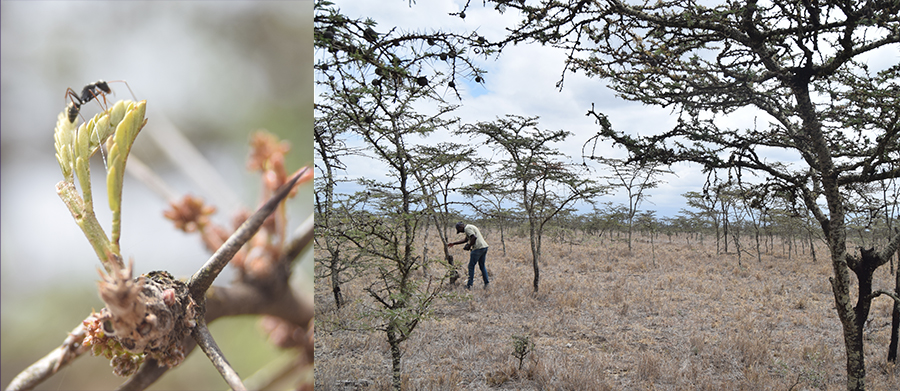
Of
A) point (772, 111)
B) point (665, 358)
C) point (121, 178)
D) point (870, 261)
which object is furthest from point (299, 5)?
point (665, 358)

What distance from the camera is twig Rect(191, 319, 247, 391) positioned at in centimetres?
33

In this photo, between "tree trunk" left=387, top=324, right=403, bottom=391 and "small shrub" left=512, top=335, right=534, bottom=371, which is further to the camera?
"small shrub" left=512, top=335, right=534, bottom=371

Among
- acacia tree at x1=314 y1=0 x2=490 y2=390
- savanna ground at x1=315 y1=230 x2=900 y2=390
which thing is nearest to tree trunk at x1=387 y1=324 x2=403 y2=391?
acacia tree at x1=314 y1=0 x2=490 y2=390

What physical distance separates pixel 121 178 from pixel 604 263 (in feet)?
16.8

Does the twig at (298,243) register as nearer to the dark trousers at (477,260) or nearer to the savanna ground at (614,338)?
the savanna ground at (614,338)

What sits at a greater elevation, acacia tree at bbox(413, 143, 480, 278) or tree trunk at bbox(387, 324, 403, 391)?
acacia tree at bbox(413, 143, 480, 278)

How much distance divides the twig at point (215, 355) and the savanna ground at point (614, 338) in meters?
1.56

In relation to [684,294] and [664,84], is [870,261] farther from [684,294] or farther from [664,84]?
[684,294]

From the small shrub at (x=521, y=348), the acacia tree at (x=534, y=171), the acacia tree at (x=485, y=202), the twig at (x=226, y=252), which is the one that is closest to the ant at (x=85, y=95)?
the twig at (x=226, y=252)

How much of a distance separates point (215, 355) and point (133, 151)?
0.58 feet

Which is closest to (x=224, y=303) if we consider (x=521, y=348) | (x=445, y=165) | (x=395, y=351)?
(x=395, y=351)

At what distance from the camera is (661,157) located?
A: 2.06 metres

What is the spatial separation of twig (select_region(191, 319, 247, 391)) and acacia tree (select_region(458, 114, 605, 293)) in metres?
3.22

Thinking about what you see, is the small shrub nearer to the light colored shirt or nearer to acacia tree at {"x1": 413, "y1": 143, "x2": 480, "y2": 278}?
acacia tree at {"x1": 413, "y1": 143, "x2": 480, "y2": 278}
